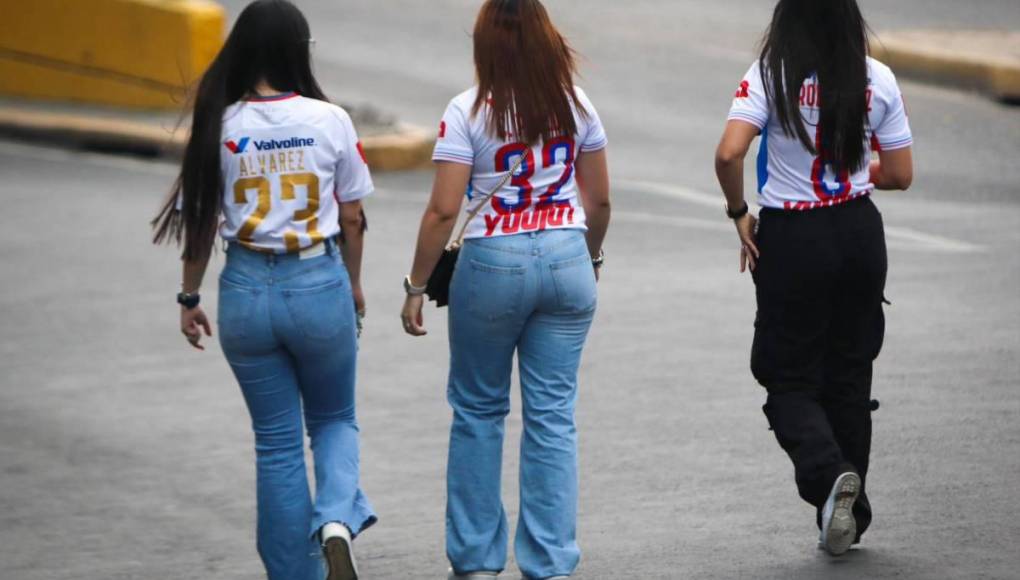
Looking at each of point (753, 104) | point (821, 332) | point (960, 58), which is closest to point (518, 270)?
point (753, 104)

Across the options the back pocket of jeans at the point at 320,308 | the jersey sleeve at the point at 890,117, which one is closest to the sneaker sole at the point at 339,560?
the back pocket of jeans at the point at 320,308

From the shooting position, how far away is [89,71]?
16172mm

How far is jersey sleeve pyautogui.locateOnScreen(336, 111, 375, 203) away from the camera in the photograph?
5.19 metres

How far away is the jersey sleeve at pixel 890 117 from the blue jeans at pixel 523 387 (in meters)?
1.05

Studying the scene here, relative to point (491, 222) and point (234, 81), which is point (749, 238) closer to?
point (491, 222)

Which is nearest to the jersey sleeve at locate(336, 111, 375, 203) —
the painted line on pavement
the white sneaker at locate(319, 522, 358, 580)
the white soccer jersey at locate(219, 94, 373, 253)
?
the white soccer jersey at locate(219, 94, 373, 253)

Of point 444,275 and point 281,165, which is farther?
point 444,275

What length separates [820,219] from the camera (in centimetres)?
564

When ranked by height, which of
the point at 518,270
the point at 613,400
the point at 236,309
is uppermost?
the point at 518,270

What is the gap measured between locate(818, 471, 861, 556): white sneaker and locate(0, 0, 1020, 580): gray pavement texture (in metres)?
0.10

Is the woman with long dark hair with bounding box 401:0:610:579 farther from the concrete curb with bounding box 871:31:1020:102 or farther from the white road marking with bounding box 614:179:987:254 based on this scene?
the concrete curb with bounding box 871:31:1020:102

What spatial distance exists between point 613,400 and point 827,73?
2.63 m

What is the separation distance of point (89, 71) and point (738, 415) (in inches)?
399

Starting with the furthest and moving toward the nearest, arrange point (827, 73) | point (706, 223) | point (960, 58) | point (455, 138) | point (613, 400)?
1. point (960, 58)
2. point (706, 223)
3. point (613, 400)
4. point (827, 73)
5. point (455, 138)
